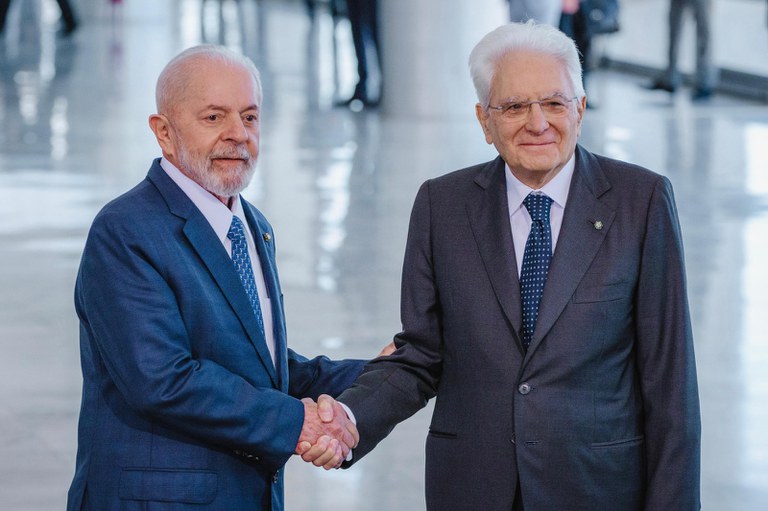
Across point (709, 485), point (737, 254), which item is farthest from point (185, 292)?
point (737, 254)

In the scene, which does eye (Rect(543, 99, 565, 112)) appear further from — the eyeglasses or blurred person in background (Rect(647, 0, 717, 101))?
blurred person in background (Rect(647, 0, 717, 101))

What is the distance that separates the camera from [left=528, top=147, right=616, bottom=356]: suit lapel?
296cm

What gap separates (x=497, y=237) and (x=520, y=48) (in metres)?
0.41

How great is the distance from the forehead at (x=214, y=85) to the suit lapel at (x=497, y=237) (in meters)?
0.57

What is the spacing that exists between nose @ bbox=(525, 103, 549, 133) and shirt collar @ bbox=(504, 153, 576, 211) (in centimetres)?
15

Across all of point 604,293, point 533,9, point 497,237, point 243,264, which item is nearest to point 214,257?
point 243,264

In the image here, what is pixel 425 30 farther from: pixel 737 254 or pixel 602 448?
pixel 602 448

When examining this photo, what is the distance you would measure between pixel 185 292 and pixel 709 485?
2.74m

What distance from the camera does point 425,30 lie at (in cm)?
1325

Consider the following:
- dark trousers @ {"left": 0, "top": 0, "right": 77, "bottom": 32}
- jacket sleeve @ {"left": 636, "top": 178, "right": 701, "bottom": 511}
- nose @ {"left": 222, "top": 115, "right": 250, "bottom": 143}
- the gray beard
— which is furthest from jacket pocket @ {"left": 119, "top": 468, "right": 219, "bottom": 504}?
dark trousers @ {"left": 0, "top": 0, "right": 77, "bottom": 32}

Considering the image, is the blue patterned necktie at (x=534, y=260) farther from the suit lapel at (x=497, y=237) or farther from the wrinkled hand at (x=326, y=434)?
the wrinkled hand at (x=326, y=434)

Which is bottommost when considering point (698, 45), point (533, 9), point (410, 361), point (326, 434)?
point (326, 434)

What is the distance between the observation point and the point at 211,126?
3.06m

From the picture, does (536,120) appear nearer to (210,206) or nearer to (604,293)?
(604,293)
